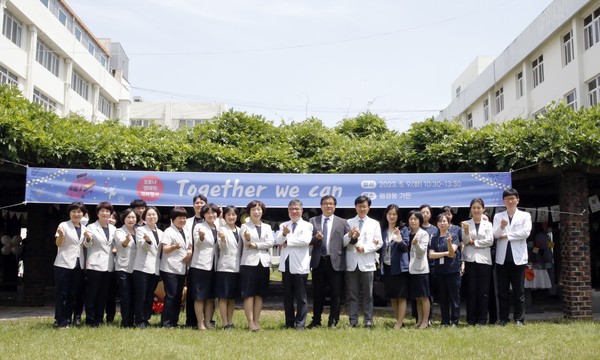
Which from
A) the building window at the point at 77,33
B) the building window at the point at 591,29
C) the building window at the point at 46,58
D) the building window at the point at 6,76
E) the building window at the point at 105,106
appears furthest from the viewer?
the building window at the point at 105,106

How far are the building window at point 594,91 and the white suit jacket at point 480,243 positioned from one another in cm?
1327

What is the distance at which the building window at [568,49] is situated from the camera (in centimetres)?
1992

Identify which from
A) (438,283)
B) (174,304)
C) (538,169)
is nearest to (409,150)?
(538,169)

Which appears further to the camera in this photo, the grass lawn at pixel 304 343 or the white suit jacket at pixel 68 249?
the white suit jacket at pixel 68 249

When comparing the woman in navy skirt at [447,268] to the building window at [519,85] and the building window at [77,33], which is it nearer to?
the building window at [519,85]

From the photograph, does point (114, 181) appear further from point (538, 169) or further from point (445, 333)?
point (538, 169)

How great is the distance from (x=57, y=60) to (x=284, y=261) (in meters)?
24.5

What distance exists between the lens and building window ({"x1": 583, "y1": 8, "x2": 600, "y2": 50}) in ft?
60.2

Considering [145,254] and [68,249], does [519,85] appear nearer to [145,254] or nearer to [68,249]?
[145,254]

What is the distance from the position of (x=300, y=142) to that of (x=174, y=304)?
5.16 meters

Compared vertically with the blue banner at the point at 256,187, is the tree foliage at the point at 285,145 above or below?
above

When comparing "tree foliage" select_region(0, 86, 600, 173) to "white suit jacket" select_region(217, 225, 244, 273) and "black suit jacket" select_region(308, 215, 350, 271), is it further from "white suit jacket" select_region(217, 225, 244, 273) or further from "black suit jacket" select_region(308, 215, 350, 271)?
"white suit jacket" select_region(217, 225, 244, 273)

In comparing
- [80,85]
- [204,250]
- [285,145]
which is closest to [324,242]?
[204,250]

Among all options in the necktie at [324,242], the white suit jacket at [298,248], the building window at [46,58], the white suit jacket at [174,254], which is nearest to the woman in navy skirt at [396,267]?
the necktie at [324,242]
